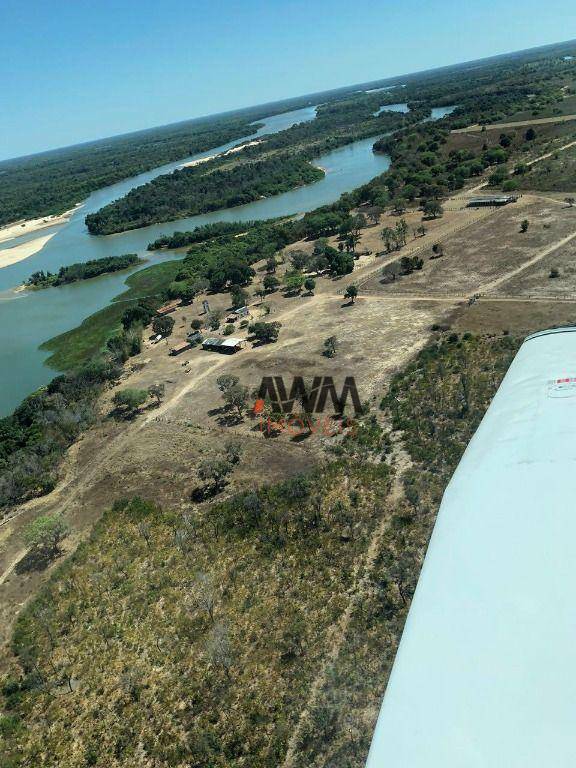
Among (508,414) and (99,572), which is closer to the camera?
(508,414)

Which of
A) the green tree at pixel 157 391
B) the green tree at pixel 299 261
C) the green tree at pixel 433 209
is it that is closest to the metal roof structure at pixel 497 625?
the green tree at pixel 157 391

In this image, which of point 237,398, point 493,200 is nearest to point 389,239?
point 493,200

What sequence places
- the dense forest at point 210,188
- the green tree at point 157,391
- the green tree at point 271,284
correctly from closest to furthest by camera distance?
the green tree at point 157,391
the green tree at point 271,284
the dense forest at point 210,188

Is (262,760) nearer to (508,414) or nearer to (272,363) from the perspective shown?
(508,414)

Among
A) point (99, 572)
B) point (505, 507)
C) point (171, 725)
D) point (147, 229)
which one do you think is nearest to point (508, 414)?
point (505, 507)

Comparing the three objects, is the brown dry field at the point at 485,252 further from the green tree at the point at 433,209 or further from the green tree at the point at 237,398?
the green tree at the point at 237,398

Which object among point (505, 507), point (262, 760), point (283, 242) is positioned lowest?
point (262, 760)

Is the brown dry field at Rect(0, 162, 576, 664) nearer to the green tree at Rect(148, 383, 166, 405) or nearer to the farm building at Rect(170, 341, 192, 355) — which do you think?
the green tree at Rect(148, 383, 166, 405)
